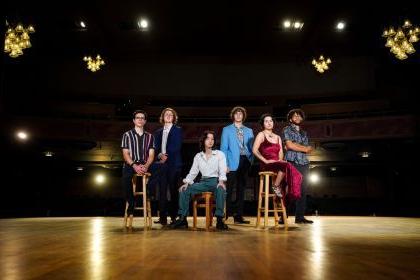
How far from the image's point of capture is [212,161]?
13.5 feet

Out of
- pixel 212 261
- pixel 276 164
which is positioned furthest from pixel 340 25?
pixel 212 261

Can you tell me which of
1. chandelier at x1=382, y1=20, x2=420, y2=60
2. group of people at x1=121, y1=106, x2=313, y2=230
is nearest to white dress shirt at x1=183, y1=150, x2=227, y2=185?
group of people at x1=121, y1=106, x2=313, y2=230

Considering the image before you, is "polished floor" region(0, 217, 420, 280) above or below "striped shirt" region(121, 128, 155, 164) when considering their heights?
below

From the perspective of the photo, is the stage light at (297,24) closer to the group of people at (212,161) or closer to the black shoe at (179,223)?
the group of people at (212,161)

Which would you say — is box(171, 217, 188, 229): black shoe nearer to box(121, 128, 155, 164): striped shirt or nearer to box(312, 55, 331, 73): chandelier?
box(121, 128, 155, 164): striped shirt

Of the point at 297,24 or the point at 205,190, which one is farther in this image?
the point at 297,24

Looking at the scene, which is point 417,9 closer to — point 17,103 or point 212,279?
point 212,279

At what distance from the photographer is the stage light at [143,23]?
13.1m

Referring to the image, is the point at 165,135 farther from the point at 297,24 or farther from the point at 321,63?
the point at 321,63

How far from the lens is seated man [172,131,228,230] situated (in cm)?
391

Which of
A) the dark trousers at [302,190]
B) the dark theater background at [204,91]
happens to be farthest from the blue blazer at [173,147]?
the dark theater background at [204,91]

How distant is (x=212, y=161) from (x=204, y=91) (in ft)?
42.8

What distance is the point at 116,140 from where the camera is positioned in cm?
1427

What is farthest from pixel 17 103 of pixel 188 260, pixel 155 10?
pixel 188 260
